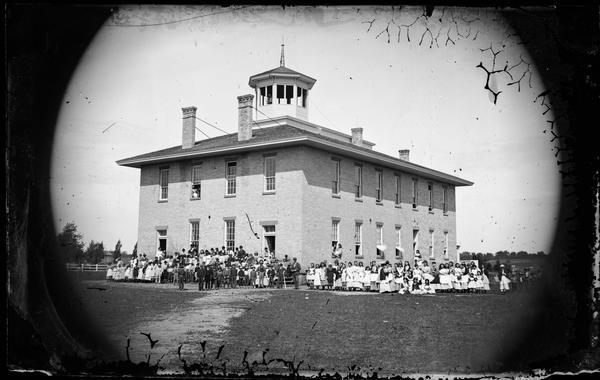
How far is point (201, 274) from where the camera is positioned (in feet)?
38.2

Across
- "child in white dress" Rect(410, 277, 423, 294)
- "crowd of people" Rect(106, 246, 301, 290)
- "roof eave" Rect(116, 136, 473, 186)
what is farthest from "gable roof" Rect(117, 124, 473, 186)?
"child in white dress" Rect(410, 277, 423, 294)

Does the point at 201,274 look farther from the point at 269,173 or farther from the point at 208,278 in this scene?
the point at 269,173

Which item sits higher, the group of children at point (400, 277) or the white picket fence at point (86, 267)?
the white picket fence at point (86, 267)

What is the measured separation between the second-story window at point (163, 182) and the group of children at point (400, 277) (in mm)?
5919

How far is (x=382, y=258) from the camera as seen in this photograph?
18.7 m

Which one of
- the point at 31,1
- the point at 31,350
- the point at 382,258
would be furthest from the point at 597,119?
the point at 382,258

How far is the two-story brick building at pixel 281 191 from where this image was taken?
33.9 ft

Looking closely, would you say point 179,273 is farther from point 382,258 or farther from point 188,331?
point 382,258

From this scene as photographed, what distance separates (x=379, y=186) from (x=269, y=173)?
11.6ft

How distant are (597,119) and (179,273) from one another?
9.74 meters

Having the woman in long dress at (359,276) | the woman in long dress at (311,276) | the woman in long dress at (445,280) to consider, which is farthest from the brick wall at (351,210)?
the woman in long dress at (445,280)

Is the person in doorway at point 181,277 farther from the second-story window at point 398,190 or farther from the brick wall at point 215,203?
the second-story window at point 398,190

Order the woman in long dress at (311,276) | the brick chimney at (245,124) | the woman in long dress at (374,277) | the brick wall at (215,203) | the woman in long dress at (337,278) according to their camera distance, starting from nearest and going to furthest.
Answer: the brick chimney at (245,124)
the brick wall at (215,203)
the woman in long dress at (311,276)
the woman in long dress at (337,278)
the woman in long dress at (374,277)

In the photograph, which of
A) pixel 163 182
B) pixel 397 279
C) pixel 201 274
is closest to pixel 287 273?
pixel 201 274
